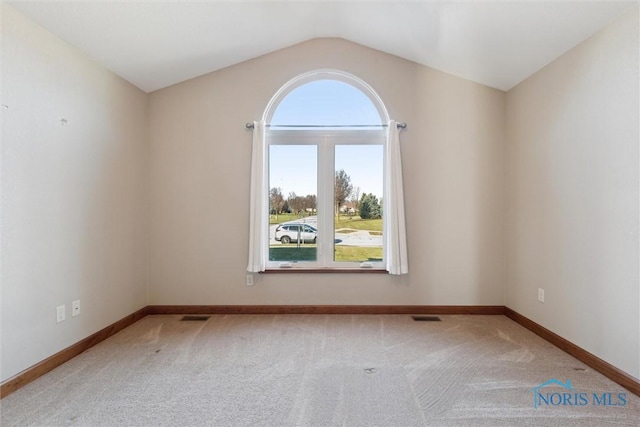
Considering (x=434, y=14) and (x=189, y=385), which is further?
(x=434, y=14)

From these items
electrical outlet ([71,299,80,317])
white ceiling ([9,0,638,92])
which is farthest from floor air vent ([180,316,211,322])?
white ceiling ([9,0,638,92])

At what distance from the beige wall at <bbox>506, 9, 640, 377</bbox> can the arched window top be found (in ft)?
5.14

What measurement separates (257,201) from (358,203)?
111 cm

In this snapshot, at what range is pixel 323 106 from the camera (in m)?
3.67

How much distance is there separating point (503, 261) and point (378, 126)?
1.96 metres

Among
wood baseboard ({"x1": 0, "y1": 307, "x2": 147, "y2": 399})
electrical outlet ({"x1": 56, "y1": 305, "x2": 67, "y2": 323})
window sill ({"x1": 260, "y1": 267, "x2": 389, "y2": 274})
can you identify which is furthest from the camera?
window sill ({"x1": 260, "y1": 267, "x2": 389, "y2": 274})

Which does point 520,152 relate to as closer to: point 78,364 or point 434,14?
point 434,14

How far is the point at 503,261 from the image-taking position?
3.55 m

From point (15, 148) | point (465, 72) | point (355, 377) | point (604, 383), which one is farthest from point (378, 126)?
point (15, 148)

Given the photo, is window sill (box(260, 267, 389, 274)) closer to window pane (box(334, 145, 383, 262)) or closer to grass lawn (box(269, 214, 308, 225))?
window pane (box(334, 145, 383, 262))

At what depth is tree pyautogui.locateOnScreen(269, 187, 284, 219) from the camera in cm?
375

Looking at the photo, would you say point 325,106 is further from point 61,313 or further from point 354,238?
point 61,313

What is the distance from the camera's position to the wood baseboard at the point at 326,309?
139 inches

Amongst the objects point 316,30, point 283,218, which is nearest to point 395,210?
point 283,218
